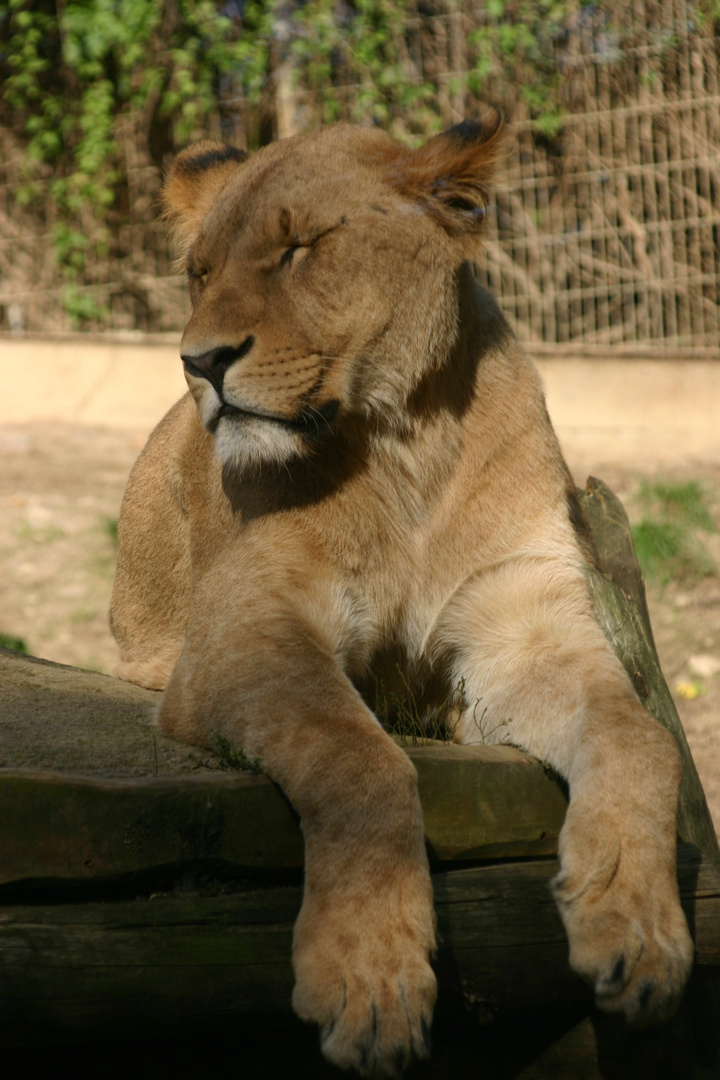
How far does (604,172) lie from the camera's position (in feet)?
32.9

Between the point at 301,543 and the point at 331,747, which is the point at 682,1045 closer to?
the point at 331,747

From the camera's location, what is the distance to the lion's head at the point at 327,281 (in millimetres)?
2680

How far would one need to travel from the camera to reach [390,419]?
119 inches

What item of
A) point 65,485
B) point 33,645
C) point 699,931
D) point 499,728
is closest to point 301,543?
point 499,728

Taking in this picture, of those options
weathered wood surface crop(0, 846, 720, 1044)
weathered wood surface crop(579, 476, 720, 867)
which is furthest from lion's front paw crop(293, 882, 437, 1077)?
weathered wood surface crop(579, 476, 720, 867)

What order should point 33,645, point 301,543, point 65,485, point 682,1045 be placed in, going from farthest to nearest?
point 65,485
point 33,645
point 301,543
point 682,1045

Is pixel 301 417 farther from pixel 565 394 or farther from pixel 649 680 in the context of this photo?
pixel 565 394

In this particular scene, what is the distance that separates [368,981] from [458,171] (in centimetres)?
216

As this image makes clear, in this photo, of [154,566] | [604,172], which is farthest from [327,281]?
[604,172]

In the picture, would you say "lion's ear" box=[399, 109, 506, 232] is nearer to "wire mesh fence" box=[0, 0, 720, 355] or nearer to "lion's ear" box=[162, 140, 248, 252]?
"lion's ear" box=[162, 140, 248, 252]

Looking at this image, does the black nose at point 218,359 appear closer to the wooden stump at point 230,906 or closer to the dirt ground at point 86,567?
the wooden stump at point 230,906

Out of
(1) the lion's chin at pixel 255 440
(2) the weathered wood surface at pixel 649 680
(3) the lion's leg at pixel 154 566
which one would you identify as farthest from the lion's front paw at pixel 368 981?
(3) the lion's leg at pixel 154 566

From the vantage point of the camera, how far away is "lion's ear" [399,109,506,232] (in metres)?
3.00

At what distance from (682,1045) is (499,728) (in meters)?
0.93
